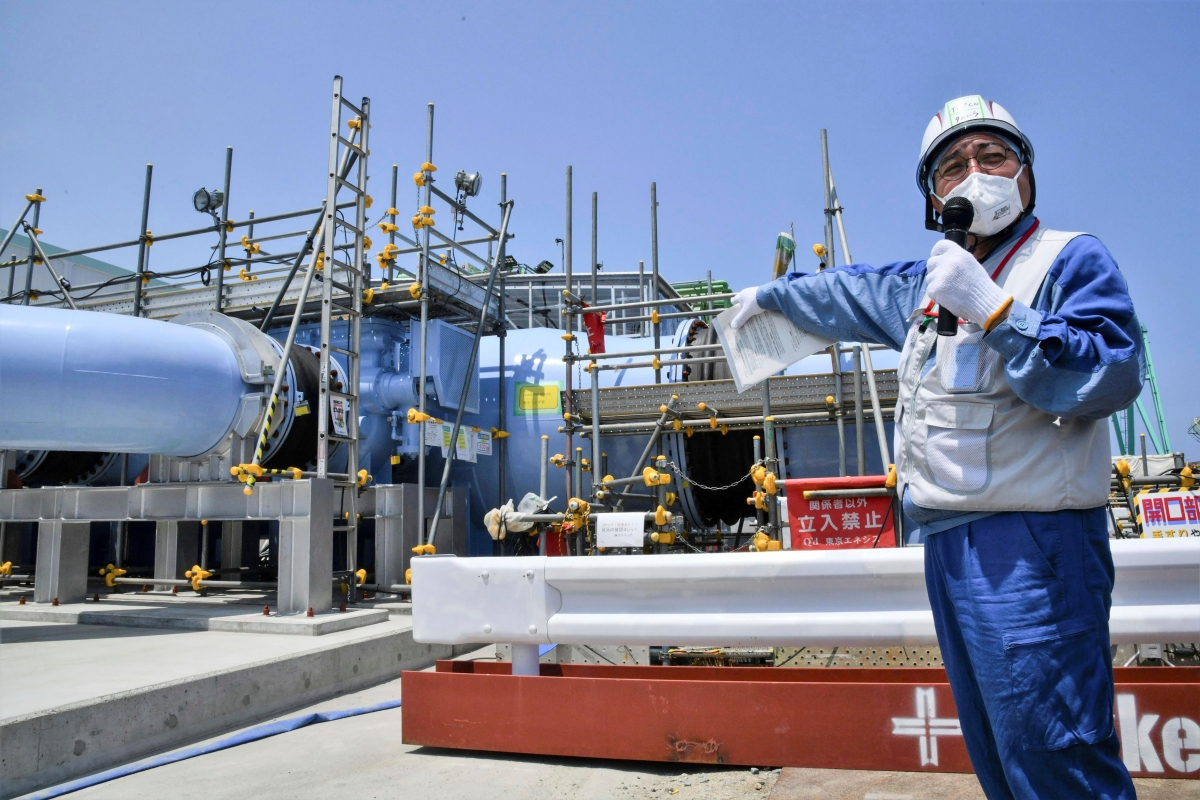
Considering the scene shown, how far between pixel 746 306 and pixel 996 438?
34.2 inches

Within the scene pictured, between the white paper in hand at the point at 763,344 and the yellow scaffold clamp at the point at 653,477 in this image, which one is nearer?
the white paper in hand at the point at 763,344

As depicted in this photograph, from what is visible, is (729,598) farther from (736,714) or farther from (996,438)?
(996,438)

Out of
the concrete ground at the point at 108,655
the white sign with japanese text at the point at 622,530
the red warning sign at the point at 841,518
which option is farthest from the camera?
the white sign with japanese text at the point at 622,530

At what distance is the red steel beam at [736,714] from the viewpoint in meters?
2.75

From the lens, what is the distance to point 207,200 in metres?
10.2

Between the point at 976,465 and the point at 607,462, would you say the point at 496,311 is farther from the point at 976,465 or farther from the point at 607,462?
the point at 976,465

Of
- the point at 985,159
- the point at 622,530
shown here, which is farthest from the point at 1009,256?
the point at 622,530

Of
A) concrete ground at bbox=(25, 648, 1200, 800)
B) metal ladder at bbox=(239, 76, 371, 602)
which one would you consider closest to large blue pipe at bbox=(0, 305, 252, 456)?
metal ladder at bbox=(239, 76, 371, 602)

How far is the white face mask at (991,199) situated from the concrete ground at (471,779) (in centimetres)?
177

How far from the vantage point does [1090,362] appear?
1.59 metres

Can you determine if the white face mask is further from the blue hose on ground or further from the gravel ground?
the blue hose on ground

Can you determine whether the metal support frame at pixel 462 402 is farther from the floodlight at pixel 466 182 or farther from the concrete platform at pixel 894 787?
the concrete platform at pixel 894 787

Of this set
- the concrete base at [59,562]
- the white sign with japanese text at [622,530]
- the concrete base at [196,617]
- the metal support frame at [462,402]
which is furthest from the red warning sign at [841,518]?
the concrete base at [59,562]

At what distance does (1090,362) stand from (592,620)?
1.96 m
